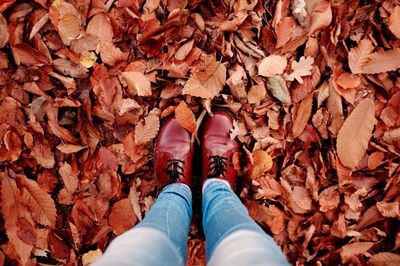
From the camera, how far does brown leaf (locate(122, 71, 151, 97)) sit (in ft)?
4.06

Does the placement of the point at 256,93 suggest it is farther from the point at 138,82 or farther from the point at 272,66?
the point at 138,82

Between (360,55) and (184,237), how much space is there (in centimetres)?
86

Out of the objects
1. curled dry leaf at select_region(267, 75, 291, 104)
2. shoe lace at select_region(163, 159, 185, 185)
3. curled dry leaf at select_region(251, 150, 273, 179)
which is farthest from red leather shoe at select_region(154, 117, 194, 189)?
curled dry leaf at select_region(267, 75, 291, 104)

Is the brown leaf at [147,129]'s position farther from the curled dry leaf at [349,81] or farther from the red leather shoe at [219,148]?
the curled dry leaf at [349,81]

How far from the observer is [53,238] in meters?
1.31

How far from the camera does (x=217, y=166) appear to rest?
1.31 m

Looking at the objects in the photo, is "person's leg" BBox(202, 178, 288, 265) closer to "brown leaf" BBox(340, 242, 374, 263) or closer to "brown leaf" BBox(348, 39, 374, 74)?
"brown leaf" BBox(340, 242, 374, 263)

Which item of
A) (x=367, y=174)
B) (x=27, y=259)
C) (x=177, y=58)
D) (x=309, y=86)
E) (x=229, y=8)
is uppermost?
(x=229, y=8)

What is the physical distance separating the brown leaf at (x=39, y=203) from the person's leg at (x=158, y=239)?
43cm

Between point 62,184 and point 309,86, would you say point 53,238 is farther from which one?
point 309,86

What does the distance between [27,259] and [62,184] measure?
0.29m

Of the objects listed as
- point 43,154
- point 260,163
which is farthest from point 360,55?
point 43,154

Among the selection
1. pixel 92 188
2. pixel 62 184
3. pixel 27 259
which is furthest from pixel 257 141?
pixel 27 259

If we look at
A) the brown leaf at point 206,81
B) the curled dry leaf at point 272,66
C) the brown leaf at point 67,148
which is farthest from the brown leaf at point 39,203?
the curled dry leaf at point 272,66
